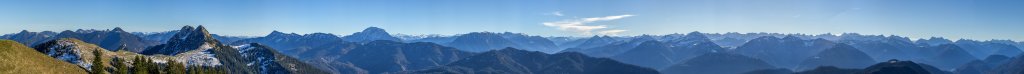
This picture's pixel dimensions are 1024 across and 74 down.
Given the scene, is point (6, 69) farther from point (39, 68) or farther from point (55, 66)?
point (55, 66)

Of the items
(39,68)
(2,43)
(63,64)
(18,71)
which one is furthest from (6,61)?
(63,64)

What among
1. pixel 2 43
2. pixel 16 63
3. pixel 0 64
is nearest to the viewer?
pixel 0 64

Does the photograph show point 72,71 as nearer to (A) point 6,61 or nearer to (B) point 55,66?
(B) point 55,66

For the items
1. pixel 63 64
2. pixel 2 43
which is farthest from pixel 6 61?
pixel 63 64

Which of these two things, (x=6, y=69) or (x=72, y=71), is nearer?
(x=6, y=69)

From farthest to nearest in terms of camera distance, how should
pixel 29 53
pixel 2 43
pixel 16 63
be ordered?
pixel 29 53
pixel 2 43
pixel 16 63

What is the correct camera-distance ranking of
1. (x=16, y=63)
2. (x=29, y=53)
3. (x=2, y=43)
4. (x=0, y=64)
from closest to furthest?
1. (x=0, y=64)
2. (x=16, y=63)
3. (x=2, y=43)
4. (x=29, y=53)
